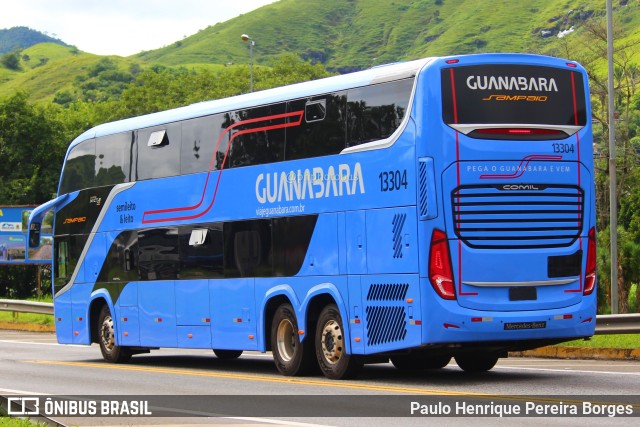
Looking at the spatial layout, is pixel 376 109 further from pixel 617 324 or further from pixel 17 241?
pixel 17 241

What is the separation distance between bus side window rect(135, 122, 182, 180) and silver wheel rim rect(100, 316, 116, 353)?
3.04m

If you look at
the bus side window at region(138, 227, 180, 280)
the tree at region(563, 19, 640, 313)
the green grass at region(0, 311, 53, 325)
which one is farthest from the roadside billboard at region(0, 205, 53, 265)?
the bus side window at region(138, 227, 180, 280)

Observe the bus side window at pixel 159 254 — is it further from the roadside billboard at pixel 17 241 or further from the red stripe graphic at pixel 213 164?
the roadside billboard at pixel 17 241

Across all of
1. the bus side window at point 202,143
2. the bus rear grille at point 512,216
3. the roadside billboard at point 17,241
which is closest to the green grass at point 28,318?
the roadside billboard at point 17,241

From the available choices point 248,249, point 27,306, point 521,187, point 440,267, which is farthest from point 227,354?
point 27,306

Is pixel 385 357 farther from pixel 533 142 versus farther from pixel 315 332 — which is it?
pixel 533 142

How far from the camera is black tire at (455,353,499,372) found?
60.2ft

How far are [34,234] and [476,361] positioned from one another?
10.8 m

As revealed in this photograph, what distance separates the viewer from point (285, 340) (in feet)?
61.5

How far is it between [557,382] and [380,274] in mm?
2564

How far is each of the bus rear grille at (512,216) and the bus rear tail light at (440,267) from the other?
26cm

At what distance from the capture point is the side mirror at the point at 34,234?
25.7 metres

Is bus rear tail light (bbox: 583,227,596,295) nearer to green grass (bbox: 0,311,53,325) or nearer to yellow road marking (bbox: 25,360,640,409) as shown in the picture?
yellow road marking (bbox: 25,360,640,409)

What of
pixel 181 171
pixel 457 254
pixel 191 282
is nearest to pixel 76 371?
pixel 191 282
